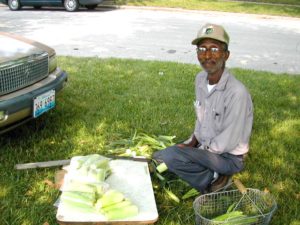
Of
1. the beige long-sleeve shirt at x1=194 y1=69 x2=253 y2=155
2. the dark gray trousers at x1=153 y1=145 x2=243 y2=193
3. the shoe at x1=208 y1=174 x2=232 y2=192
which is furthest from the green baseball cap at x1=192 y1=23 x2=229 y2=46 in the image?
the shoe at x1=208 y1=174 x2=232 y2=192

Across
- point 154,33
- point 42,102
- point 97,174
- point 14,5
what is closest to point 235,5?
point 154,33

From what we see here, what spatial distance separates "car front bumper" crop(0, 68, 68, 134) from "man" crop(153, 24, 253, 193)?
1.41m

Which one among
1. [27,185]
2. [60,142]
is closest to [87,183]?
[27,185]

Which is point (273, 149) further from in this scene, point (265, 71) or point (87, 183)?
point (265, 71)

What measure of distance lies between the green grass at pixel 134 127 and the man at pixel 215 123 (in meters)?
0.36

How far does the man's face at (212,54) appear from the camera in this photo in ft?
10.4

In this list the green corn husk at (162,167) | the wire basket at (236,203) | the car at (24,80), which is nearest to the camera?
the wire basket at (236,203)

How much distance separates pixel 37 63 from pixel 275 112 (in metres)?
3.24

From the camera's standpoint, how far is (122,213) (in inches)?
114

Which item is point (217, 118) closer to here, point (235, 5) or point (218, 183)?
point (218, 183)

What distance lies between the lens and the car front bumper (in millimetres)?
3674

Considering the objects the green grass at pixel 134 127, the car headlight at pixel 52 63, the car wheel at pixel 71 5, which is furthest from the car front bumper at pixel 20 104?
the car wheel at pixel 71 5

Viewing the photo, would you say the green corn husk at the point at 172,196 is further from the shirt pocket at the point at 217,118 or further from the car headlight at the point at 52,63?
the car headlight at the point at 52,63

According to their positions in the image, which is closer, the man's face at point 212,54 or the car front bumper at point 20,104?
the man's face at point 212,54
